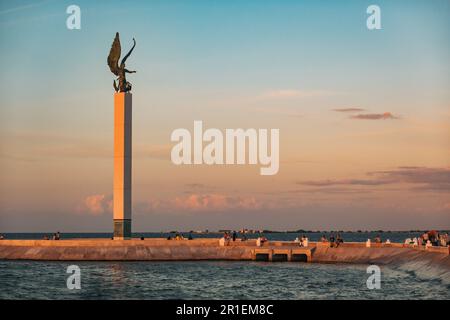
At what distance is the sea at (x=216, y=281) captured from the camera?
64312mm

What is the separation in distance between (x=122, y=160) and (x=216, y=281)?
28491 mm

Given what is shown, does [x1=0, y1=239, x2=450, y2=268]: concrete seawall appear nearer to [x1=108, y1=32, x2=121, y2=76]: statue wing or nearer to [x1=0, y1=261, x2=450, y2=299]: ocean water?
[x1=0, y1=261, x2=450, y2=299]: ocean water

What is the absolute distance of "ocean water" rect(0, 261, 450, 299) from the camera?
211 feet

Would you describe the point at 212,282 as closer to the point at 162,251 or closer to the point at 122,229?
the point at 162,251

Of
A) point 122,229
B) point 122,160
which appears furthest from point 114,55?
point 122,229

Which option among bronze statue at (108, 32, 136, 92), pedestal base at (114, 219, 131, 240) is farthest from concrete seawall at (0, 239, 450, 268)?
bronze statue at (108, 32, 136, 92)

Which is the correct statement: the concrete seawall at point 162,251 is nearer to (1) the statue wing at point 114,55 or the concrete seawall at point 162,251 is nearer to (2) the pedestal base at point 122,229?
(2) the pedestal base at point 122,229

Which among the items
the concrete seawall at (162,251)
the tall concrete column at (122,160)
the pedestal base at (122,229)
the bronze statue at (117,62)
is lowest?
the concrete seawall at (162,251)

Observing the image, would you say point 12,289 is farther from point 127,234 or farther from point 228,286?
point 127,234

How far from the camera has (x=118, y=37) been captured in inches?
4060

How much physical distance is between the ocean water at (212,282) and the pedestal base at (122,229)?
20.0 ft

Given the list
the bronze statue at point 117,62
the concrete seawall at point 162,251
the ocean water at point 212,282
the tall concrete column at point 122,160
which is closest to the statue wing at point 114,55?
the bronze statue at point 117,62
